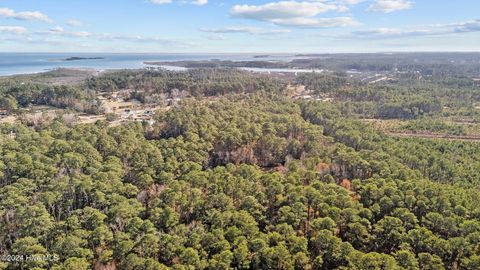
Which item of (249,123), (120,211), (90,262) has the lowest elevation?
(90,262)

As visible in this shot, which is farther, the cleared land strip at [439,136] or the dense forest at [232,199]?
the cleared land strip at [439,136]

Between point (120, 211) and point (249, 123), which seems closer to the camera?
point (120, 211)

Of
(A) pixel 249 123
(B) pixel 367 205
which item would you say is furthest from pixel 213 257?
(A) pixel 249 123

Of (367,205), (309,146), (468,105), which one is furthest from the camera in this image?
(468,105)

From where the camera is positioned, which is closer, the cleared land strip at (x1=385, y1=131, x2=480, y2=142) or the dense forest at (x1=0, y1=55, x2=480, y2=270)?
the dense forest at (x1=0, y1=55, x2=480, y2=270)

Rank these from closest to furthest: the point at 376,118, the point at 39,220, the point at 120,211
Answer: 1. the point at 39,220
2. the point at 120,211
3. the point at 376,118

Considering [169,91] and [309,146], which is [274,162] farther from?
[169,91]

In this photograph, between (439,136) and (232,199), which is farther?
(439,136)

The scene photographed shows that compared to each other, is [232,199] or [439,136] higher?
[232,199]
